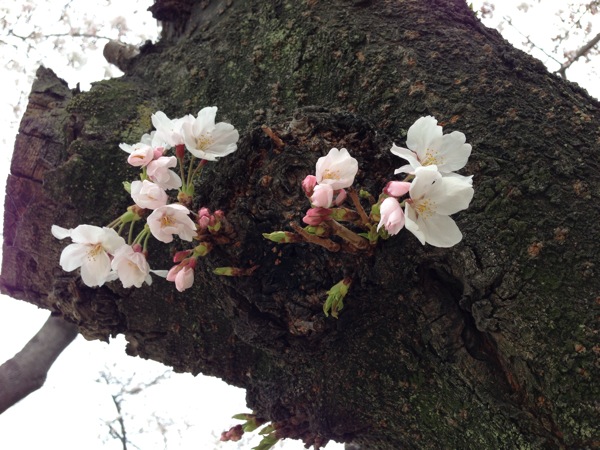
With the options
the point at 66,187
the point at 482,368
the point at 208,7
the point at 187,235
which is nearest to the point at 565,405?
the point at 482,368

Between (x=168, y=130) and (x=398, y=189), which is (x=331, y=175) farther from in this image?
(x=168, y=130)

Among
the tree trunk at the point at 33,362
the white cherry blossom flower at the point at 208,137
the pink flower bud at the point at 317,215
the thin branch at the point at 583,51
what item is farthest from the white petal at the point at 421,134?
the thin branch at the point at 583,51

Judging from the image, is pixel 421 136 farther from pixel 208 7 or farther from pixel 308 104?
pixel 208 7

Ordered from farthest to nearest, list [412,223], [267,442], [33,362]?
[33,362]
[267,442]
[412,223]

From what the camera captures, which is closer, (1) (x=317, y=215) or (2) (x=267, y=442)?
(1) (x=317, y=215)

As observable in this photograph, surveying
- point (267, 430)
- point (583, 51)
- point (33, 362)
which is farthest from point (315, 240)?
point (583, 51)

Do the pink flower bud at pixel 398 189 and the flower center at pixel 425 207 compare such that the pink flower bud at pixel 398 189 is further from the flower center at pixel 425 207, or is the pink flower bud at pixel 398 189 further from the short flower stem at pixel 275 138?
the short flower stem at pixel 275 138

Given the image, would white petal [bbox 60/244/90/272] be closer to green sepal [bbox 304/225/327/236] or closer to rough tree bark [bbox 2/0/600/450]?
rough tree bark [bbox 2/0/600/450]
